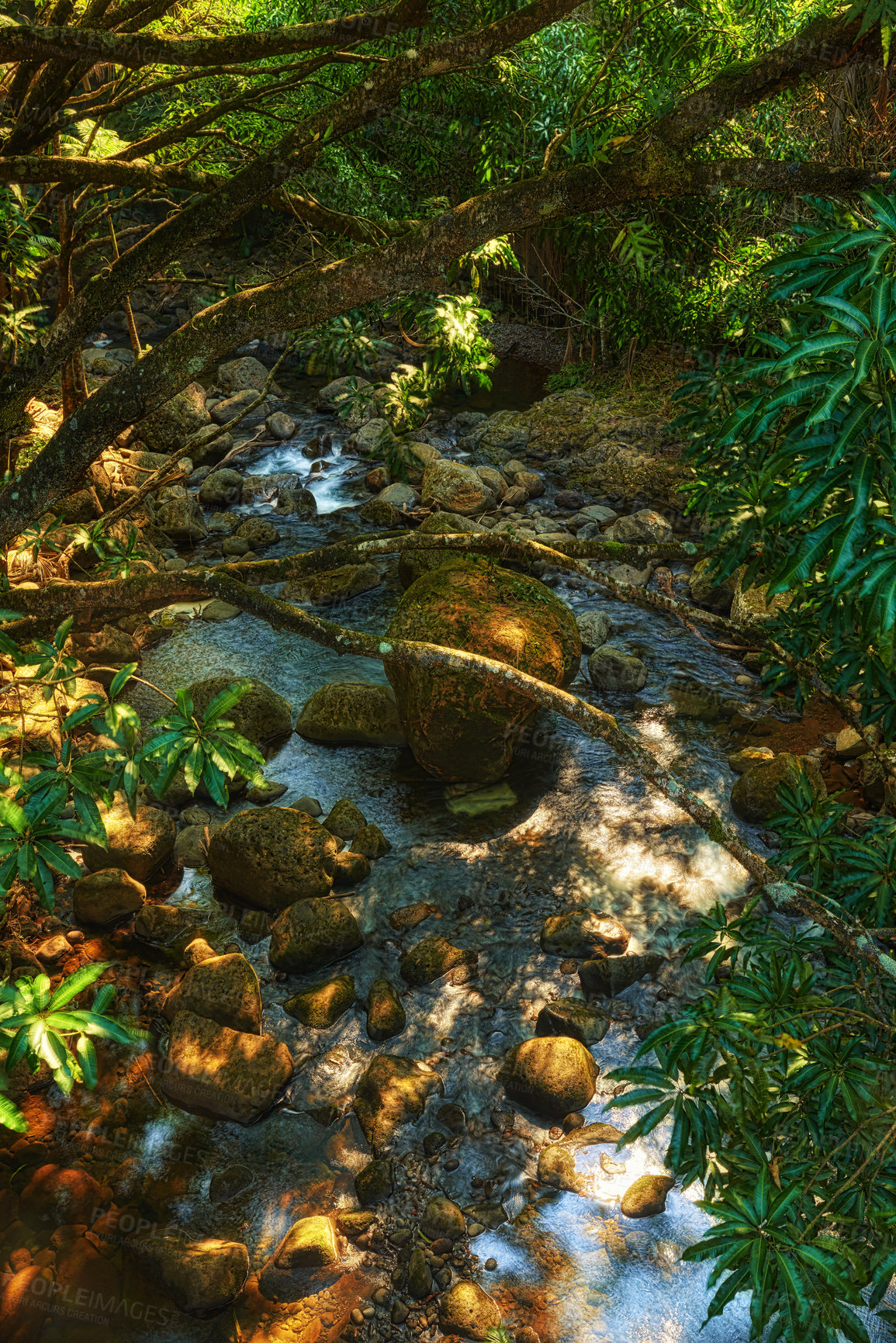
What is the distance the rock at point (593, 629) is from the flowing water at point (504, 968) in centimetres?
19

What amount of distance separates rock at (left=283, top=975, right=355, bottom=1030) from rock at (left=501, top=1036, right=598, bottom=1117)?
0.93m

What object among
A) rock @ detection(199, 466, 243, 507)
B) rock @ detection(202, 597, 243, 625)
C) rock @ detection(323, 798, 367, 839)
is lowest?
rock @ detection(323, 798, 367, 839)

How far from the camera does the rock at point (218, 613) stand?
807 cm

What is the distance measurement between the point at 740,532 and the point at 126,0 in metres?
4.43

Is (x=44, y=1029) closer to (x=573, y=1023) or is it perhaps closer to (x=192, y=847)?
(x=573, y=1023)

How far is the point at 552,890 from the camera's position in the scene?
5.25 m

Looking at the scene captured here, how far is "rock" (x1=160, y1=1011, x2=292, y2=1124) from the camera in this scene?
3.95 meters

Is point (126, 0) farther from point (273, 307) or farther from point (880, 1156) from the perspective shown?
point (880, 1156)

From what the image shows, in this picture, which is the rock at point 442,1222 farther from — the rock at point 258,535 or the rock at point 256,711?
the rock at point 258,535

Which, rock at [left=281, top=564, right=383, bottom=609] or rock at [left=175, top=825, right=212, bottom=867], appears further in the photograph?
rock at [left=281, top=564, right=383, bottom=609]

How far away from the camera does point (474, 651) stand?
231 inches

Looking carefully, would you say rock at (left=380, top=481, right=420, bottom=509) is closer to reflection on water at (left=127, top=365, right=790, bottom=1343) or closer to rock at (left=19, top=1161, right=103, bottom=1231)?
reflection on water at (left=127, top=365, right=790, bottom=1343)

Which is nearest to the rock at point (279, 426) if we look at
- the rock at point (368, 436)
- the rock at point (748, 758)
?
the rock at point (368, 436)

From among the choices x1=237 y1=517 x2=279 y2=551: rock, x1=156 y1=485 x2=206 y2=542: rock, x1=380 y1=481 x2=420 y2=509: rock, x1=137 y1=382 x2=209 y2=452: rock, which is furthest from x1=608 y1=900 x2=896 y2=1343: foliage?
x1=137 y1=382 x2=209 y2=452: rock
